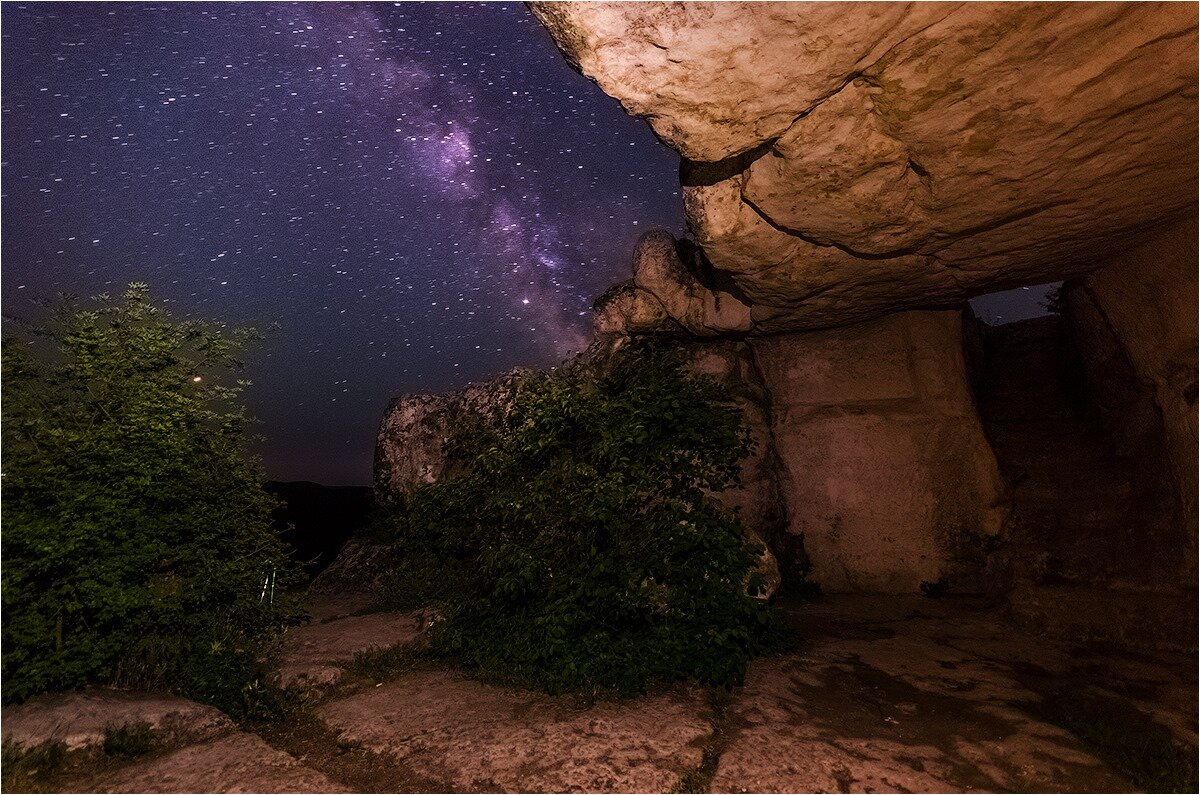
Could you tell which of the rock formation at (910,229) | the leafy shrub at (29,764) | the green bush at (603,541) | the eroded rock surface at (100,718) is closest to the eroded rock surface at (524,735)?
the green bush at (603,541)

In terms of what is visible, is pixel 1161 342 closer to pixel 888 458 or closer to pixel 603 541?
pixel 888 458

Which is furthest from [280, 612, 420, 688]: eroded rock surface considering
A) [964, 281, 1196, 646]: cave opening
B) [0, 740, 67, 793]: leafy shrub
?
[964, 281, 1196, 646]: cave opening

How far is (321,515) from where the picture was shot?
22.6 m

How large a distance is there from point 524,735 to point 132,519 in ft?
10.5

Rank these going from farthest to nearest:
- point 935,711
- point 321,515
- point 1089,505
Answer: point 321,515 < point 1089,505 < point 935,711

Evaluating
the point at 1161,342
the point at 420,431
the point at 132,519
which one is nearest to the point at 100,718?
the point at 132,519

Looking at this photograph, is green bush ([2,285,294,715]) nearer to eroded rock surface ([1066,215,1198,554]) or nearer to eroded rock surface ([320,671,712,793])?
eroded rock surface ([320,671,712,793])

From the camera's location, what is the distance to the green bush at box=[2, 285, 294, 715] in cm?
384

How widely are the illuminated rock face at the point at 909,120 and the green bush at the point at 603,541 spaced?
6.32ft

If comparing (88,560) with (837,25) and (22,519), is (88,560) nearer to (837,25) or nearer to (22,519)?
(22,519)

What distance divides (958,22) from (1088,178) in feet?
6.97

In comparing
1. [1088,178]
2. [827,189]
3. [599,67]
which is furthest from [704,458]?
[1088,178]

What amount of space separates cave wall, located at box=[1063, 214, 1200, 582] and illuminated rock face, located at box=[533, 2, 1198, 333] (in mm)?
315

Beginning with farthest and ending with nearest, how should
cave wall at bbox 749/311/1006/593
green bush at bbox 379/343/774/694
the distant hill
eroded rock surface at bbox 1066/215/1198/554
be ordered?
1. the distant hill
2. cave wall at bbox 749/311/1006/593
3. eroded rock surface at bbox 1066/215/1198/554
4. green bush at bbox 379/343/774/694
